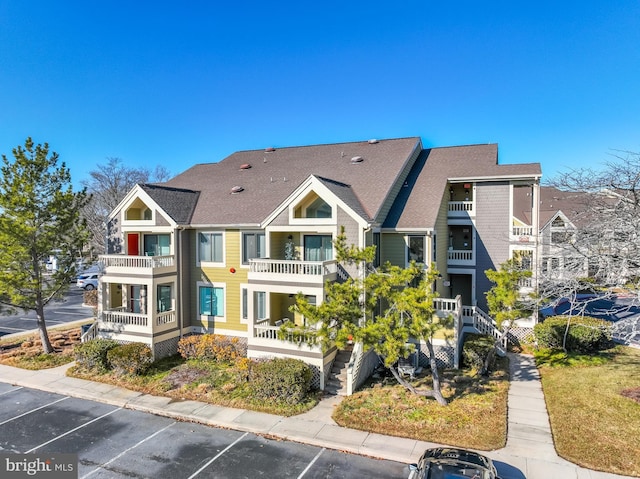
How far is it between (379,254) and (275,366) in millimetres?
7981

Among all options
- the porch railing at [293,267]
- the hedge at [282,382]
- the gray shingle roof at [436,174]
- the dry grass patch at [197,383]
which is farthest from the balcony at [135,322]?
the gray shingle roof at [436,174]

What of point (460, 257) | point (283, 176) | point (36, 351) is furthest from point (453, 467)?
point (36, 351)

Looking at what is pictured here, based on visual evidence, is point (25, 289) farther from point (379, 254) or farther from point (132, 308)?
point (379, 254)

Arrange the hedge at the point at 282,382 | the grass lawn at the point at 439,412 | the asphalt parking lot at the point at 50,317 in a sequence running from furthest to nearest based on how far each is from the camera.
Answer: the asphalt parking lot at the point at 50,317
the hedge at the point at 282,382
the grass lawn at the point at 439,412

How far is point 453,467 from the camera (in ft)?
31.8

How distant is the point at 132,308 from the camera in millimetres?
24094

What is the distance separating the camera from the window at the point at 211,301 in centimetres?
2261

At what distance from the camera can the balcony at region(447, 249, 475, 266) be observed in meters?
24.0

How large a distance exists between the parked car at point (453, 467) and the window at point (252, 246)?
44.8 feet

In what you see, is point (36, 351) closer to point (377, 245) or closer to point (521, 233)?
point (377, 245)

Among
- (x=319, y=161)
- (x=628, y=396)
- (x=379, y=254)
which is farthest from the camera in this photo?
(x=319, y=161)

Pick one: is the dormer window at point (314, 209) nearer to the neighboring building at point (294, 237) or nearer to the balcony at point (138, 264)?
the neighboring building at point (294, 237)

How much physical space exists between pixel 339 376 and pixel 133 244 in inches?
598

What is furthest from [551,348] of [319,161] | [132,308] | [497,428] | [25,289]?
[25,289]
